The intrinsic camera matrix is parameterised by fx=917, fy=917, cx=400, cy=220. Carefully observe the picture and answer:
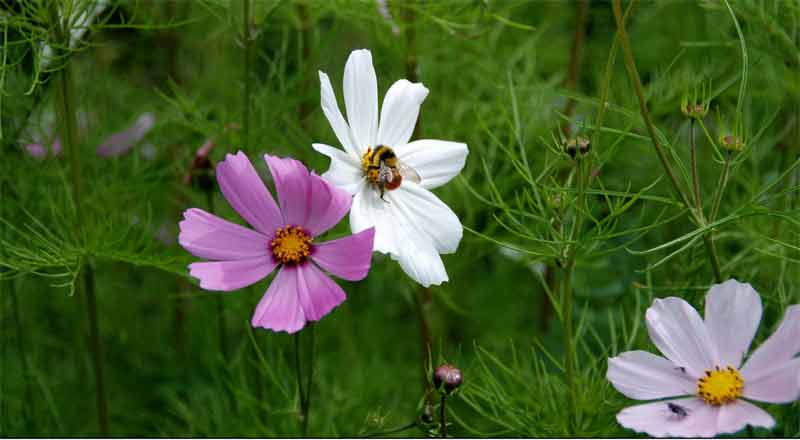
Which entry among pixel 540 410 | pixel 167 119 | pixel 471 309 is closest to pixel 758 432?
pixel 540 410

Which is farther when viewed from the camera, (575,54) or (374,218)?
(575,54)

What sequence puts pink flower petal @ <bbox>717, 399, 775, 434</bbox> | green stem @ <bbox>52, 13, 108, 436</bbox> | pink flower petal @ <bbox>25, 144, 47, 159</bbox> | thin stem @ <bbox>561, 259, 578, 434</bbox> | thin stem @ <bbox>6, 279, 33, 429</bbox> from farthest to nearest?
pink flower petal @ <bbox>25, 144, 47, 159</bbox>
thin stem @ <bbox>6, 279, 33, 429</bbox>
green stem @ <bbox>52, 13, 108, 436</bbox>
thin stem @ <bbox>561, 259, 578, 434</bbox>
pink flower petal @ <bbox>717, 399, 775, 434</bbox>

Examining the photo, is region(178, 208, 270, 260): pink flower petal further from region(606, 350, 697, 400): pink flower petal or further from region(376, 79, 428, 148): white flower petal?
region(606, 350, 697, 400): pink flower petal

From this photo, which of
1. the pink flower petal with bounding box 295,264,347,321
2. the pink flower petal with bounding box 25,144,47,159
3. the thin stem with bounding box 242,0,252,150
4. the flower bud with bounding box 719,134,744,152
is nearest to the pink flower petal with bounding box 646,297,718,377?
the flower bud with bounding box 719,134,744,152

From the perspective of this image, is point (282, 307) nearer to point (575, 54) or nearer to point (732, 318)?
point (732, 318)

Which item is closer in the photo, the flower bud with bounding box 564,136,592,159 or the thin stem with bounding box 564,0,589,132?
the flower bud with bounding box 564,136,592,159

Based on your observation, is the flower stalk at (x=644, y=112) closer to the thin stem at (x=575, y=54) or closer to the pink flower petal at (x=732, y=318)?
the pink flower petal at (x=732, y=318)

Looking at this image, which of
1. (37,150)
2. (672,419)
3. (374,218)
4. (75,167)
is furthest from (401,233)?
(37,150)
